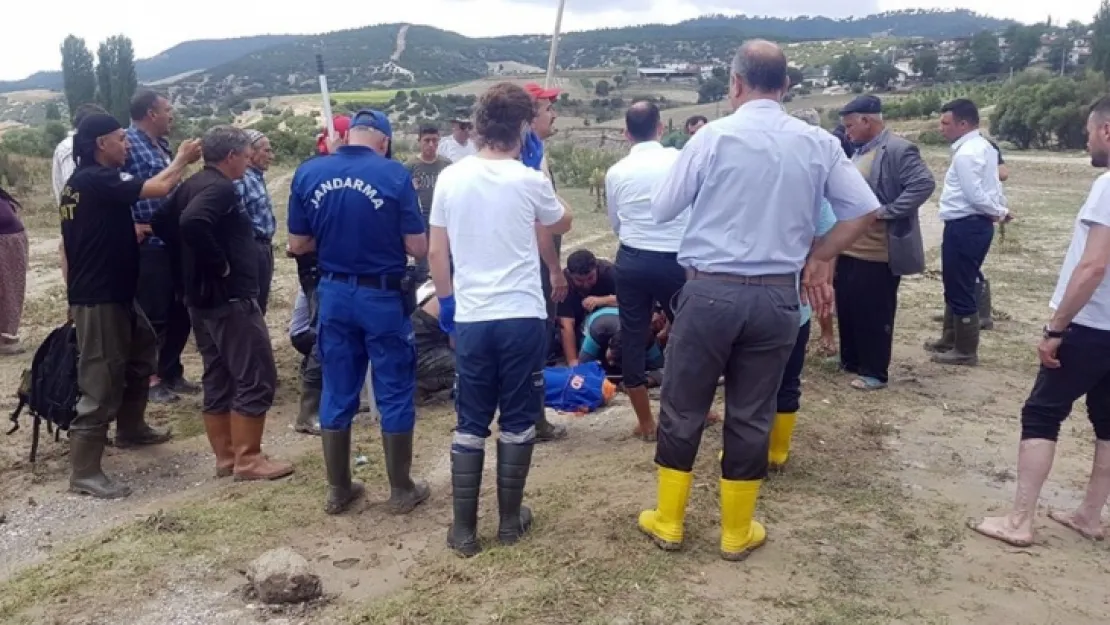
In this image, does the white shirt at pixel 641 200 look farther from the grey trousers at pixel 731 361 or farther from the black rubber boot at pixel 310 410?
the black rubber boot at pixel 310 410

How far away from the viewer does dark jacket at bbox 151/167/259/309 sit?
468 cm

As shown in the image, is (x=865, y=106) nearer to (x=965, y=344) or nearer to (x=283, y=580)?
(x=965, y=344)

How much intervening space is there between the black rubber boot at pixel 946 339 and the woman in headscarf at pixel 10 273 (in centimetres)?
785

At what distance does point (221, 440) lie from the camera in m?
5.23

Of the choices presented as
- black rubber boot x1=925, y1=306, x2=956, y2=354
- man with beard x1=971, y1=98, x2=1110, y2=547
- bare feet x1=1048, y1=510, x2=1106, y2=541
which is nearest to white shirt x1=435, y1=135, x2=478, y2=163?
black rubber boot x1=925, y1=306, x2=956, y2=354

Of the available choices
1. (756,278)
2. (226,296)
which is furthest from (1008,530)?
(226,296)

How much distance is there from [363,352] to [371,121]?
1109mm

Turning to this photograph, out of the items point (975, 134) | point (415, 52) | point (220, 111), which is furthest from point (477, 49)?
point (975, 134)

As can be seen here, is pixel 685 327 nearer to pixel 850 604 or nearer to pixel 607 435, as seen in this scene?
pixel 850 604

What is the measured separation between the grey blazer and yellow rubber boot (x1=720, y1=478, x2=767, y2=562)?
10.4ft

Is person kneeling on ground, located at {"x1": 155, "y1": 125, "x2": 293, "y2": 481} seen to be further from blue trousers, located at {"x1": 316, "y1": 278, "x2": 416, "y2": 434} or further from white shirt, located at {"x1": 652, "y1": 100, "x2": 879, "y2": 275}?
white shirt, located at {"x1": 652, "y1": 100, "x2": 879, "y2": 275}

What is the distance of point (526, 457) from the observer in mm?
3988

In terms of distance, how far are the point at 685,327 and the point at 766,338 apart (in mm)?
313

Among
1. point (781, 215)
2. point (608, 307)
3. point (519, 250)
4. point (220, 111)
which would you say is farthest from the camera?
point (220, 111)
